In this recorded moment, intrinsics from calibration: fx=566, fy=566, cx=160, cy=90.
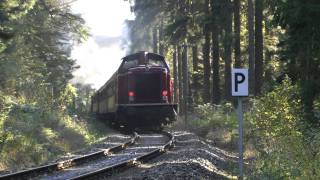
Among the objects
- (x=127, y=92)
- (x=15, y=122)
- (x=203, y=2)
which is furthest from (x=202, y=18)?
(x=15, y=122)

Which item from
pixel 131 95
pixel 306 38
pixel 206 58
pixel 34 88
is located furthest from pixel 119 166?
pixel 206 58

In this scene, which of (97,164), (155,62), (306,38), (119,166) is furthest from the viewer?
(155,62)

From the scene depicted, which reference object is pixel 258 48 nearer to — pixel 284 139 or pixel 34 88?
pixel 34 88

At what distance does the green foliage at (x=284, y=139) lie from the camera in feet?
31.4

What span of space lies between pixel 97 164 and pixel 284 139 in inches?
224

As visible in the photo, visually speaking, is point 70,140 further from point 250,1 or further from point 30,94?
point 250,1

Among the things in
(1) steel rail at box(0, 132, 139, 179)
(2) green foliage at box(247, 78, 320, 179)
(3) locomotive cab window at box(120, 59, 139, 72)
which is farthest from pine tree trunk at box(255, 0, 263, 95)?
(1) steel rail at box(0, 132, 139, 179)

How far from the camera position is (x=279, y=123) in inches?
540

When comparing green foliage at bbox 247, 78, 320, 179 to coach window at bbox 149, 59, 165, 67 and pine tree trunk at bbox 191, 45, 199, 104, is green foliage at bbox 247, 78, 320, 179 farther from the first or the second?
pine tree trunk at bbox 191, 45, 199, 104

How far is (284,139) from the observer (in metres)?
11.3

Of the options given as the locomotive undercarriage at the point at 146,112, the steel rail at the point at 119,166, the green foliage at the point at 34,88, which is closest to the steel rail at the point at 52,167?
the steel rail at the point at 119,166

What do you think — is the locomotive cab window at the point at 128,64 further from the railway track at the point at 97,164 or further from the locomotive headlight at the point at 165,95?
the railway track at the point at 97,164

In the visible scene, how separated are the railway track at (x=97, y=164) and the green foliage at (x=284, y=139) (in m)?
3.18

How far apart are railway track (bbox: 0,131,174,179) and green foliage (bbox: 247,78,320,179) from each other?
3176mm
